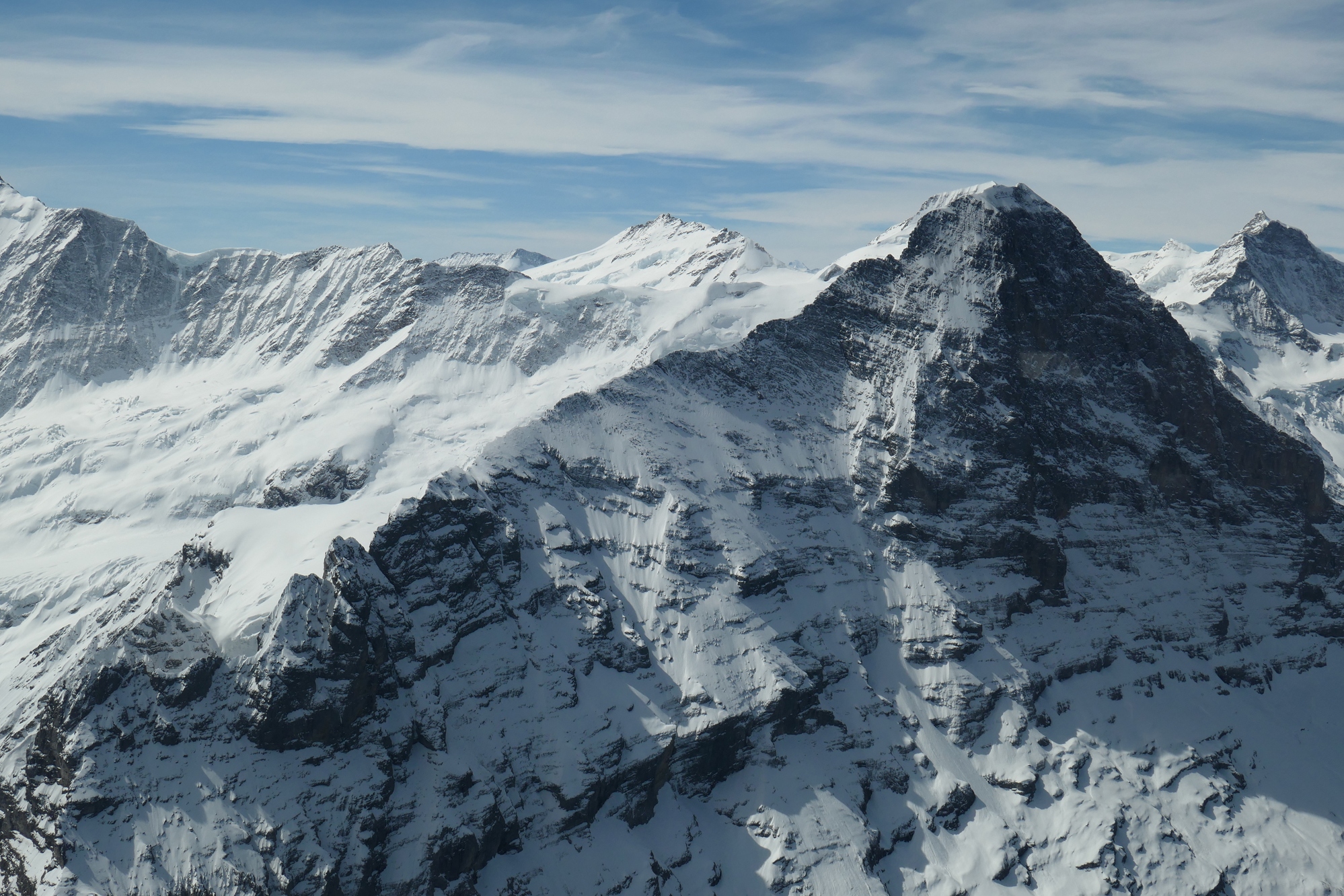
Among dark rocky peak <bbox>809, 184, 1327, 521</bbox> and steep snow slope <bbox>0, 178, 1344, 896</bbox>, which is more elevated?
dark rocky peak <bbox>809, 184, 1327, 521</bbox>

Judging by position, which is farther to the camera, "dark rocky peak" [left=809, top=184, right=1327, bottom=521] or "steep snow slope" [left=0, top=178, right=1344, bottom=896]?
"dark rocky peak" [left=809, top=184, right=1327, bottom=521]

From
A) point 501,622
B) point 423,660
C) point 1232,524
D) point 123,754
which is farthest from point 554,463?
point 1232,524

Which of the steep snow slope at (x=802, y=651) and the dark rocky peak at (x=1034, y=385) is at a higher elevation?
the dark rocky peak at (x=1034, y=385)

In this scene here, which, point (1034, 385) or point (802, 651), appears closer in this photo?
point (802, 651)

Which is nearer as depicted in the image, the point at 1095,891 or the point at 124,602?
the point at 1095,891

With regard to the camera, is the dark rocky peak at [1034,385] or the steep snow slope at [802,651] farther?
the dark rocky peak at [1034,385]

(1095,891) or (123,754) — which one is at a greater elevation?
(123,754)

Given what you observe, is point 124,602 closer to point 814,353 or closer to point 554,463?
point 554,463

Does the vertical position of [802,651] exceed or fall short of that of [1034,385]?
it falls short
